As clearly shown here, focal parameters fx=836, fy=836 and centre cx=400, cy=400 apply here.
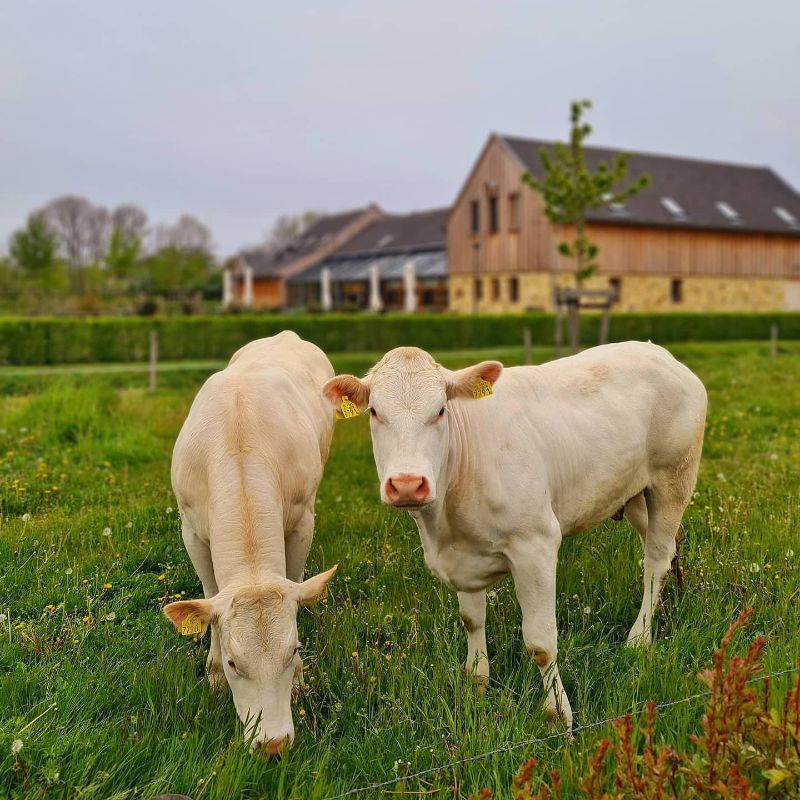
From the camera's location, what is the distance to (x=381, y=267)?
2164 inches

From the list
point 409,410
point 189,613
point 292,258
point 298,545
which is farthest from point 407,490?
point 292,258

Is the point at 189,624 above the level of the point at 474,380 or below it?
below

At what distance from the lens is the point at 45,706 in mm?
4031

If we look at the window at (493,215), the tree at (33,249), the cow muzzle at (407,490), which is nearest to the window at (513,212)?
the window at (493,215)

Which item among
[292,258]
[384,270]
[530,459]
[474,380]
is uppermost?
[292,258]

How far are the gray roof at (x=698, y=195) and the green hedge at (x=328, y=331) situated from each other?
28.4ft

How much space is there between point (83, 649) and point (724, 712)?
11.5ft

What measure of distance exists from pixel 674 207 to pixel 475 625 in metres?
43.6

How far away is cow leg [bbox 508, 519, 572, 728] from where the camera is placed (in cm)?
434

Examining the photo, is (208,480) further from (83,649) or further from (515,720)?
(515,720)

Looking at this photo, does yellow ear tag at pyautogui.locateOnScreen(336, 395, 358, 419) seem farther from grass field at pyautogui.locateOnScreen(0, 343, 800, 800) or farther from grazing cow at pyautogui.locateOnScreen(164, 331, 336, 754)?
grass field at pyautogui.locateOnScreen(0, 343, 800, 800)

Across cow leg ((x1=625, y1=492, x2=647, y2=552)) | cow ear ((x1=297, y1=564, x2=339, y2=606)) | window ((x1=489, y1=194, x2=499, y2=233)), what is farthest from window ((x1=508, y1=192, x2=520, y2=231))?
cow ear ((x1=297, y1=564, x2=339, y2=606))

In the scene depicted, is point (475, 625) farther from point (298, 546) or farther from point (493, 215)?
point (493, 215)

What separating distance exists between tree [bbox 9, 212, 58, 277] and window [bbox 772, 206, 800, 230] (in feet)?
147
